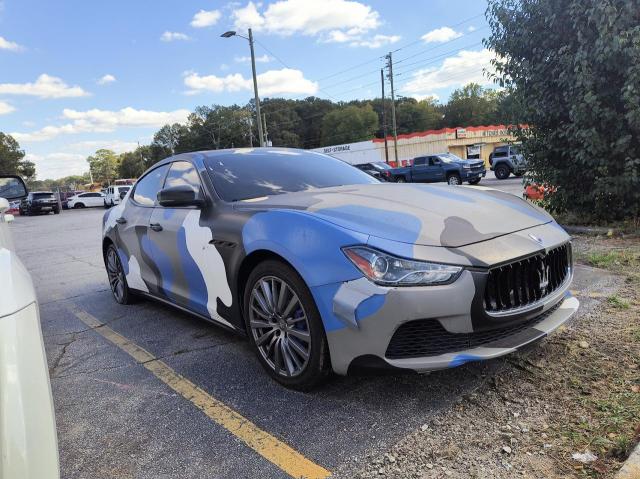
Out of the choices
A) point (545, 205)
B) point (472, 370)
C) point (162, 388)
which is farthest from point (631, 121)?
point (162, 388)

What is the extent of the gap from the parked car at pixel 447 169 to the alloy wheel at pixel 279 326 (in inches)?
813

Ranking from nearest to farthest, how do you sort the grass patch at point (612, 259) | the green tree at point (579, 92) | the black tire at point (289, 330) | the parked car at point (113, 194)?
the black tire at point (289, 330) < the grass patch at point (612, 259) < the green tree at point (579, 92) < the parked car at point (113, 194)

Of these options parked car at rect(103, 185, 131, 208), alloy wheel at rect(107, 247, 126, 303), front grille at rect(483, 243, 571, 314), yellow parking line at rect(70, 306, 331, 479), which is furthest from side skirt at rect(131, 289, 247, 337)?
parked car at rect(103, 185, 131, 208)

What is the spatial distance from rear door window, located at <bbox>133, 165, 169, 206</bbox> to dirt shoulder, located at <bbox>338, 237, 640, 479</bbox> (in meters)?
3.09

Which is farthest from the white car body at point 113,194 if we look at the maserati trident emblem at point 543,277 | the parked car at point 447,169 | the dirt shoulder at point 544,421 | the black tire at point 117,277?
the maserati trident emblem at point 543,277

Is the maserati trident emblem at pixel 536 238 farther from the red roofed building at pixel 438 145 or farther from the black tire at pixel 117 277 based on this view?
the red roofed building at pixel 438 145

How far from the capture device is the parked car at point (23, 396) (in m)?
1.29

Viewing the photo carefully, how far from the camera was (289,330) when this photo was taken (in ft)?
9.27

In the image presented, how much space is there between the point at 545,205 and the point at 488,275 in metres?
6.65

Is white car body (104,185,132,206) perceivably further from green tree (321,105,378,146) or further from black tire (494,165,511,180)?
green tree (321,105,378,146)

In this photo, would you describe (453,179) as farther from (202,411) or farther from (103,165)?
(103,165)

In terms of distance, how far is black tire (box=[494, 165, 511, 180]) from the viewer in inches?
1000

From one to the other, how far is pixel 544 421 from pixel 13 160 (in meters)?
89.1

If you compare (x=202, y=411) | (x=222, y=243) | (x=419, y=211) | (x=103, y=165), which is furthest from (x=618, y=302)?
(x=103, y=165)
